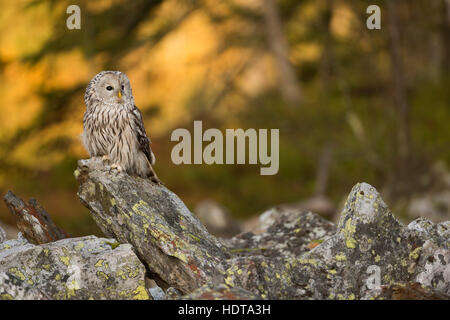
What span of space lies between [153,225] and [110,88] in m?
1.57

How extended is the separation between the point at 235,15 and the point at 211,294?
1732 centimetres

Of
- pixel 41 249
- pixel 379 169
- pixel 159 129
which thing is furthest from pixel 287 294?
pixel 159 129

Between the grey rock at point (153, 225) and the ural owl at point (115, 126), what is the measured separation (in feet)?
1.58

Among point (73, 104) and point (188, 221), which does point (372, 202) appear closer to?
point (188, 221)

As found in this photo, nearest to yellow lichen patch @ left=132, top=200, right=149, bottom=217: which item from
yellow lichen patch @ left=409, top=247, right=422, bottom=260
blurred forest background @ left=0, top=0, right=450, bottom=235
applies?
yellow lichen patch @ left=409, top=247, right=422, bottom=260

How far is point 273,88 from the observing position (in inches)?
877

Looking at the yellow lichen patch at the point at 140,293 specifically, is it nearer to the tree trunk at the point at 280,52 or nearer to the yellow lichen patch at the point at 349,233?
the yellow lichen patch at the point at 349,233

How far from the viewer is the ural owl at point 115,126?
19.6ft

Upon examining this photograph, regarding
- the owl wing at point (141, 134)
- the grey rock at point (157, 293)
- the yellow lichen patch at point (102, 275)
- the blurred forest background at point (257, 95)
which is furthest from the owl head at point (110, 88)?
the blurred forest background at point (257, 95)

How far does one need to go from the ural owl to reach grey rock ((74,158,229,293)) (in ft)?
1.58

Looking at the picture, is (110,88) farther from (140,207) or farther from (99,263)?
(99,263)

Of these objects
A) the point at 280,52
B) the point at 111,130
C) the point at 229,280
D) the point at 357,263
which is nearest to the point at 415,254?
the point at 357,263

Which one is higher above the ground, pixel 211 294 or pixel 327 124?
pixel 327 124

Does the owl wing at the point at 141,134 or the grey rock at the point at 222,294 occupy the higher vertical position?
the owl wing at the point at 141,134
